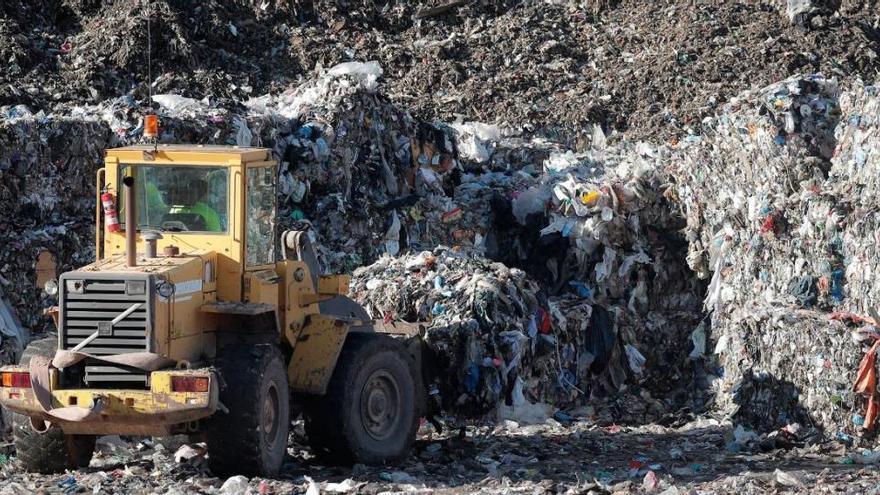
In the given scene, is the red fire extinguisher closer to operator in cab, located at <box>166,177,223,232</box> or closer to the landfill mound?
operator in cab, located at <box>166,177,223,232</box>

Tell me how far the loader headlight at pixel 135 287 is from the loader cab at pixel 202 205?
547 millimetres

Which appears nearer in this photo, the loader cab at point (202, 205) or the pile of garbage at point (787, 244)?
the loader cab at point (202, 205)

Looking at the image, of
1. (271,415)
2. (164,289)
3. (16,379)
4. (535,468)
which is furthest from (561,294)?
(16,379)

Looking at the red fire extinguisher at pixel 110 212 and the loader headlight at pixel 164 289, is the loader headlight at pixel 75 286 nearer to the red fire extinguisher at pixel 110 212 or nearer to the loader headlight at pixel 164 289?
the loader headlight at pixel 164 289

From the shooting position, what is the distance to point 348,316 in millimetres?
9523

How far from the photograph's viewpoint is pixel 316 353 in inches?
333

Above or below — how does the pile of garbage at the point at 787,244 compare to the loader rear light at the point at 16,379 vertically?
above

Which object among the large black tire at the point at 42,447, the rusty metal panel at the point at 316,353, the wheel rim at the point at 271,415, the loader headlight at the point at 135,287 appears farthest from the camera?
the rusty metal panel at the point at 316,353

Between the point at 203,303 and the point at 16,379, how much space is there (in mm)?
1038

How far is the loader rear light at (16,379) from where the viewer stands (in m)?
7.54

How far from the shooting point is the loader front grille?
7.43 metres

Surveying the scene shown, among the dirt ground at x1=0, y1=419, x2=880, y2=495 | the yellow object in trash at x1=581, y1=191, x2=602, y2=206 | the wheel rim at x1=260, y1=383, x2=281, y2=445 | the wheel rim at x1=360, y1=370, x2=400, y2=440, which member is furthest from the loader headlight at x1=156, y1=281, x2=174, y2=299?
the yellow object in trash at x1=581, y1=191, x2=602, y2=206

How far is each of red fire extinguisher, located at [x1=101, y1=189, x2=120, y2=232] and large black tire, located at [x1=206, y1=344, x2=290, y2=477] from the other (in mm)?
1036

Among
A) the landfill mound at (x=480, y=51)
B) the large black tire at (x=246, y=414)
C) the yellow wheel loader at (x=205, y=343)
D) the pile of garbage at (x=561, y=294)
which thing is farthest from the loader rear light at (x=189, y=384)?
the landfill mound at (x=480, y=51)
